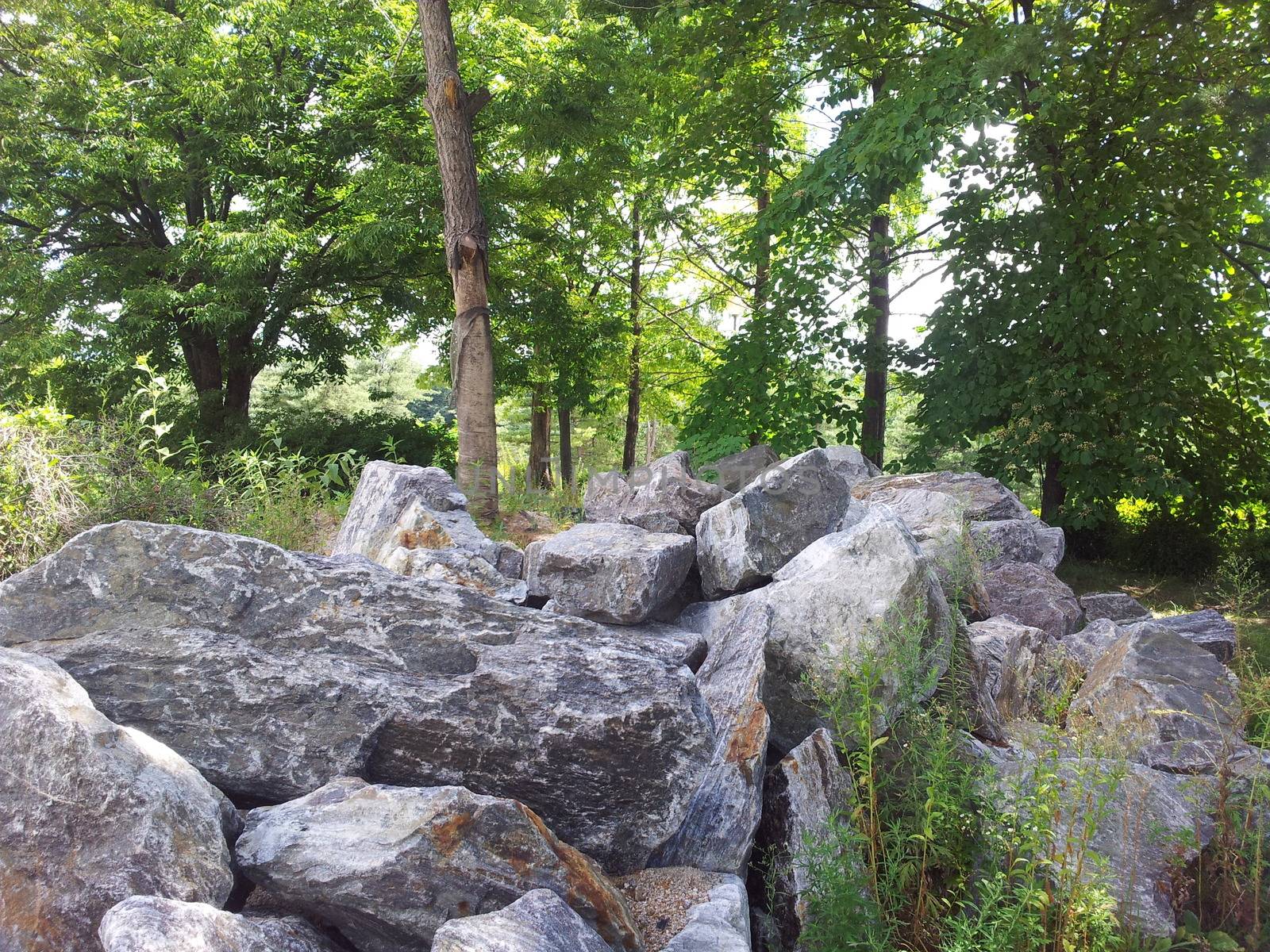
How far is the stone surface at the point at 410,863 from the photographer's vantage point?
6.90 feet

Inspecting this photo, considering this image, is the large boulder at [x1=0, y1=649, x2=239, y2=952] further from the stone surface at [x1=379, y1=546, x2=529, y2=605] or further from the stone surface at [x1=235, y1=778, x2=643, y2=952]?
the stone surface at [x1=379, y1=546, x2=529, y2=605]

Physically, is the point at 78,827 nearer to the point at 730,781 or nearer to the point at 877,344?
the point at 730,781

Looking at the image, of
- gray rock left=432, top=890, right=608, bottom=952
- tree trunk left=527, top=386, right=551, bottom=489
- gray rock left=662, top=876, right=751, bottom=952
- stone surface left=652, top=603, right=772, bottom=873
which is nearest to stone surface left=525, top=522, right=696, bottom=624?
stone surface left=652, top=603, right=772, bottom=873

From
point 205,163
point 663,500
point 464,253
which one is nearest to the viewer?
point 663,500

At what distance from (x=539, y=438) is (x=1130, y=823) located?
1721 centimetres

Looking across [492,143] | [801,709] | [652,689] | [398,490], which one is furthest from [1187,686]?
[492,143]

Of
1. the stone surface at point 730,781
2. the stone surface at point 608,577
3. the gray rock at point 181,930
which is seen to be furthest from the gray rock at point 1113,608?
the gray rock at point 181,930

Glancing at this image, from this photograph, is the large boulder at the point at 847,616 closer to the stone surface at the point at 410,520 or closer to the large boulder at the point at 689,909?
the large boulder at the point at 689,909

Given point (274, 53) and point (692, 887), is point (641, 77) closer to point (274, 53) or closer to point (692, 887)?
point (274, 53)

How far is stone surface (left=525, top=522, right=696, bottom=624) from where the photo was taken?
407cm

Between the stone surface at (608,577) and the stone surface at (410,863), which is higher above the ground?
the stone surface at (608,577)

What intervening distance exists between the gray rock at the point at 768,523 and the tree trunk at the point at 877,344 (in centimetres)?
536

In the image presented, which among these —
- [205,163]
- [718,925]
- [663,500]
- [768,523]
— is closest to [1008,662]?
[768,523]

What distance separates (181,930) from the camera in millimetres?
1775
